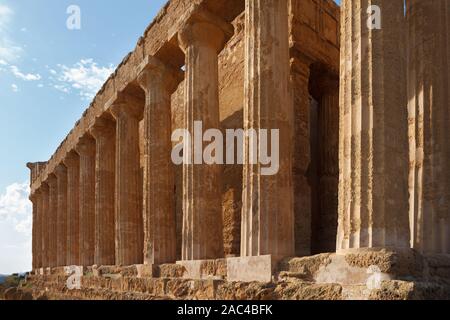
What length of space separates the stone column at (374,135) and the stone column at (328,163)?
24.0ft

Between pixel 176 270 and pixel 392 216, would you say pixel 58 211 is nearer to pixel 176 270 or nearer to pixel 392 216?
pixel 176 270

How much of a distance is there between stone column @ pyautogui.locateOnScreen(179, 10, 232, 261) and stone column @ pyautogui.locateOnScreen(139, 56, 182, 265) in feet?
6.40

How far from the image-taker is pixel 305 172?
13312mm

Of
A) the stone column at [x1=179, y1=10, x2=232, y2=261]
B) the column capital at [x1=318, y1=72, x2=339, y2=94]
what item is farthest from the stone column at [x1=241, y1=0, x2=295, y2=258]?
the column capital at [x1=318, y1=72, x2=339, y2=94]

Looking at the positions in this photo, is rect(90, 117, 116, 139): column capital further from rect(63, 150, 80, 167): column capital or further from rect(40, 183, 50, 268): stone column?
→ rect(40, 183, 50, 268): stone column

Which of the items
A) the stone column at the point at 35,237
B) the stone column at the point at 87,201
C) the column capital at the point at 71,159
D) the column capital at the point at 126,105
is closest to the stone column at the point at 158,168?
the column capital at the point at 126,105

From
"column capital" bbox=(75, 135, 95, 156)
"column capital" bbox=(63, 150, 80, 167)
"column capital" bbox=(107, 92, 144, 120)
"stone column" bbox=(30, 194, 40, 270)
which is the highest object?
"column capital" bbox=(107, 92, 144, 120)

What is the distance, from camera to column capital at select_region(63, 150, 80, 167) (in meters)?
21.7

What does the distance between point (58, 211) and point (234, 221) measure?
13.1 m

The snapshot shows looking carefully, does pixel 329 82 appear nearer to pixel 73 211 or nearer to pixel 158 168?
pixel 158 168

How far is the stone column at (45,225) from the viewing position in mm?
26516

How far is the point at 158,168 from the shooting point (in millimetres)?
12680

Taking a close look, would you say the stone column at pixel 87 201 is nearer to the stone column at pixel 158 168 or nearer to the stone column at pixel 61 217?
the stone column at pixel 61 217

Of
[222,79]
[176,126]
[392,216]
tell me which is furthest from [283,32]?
[176,126]
